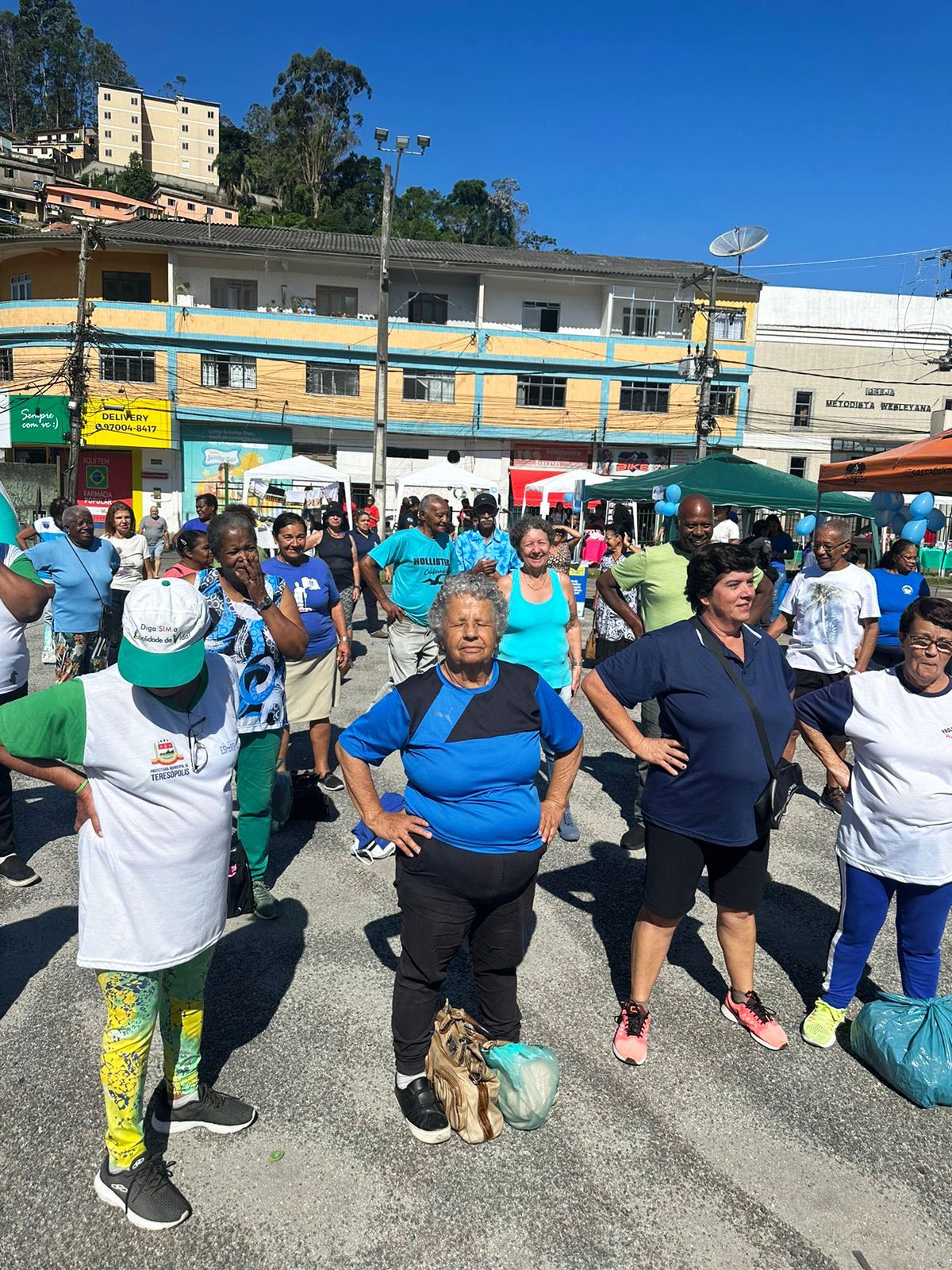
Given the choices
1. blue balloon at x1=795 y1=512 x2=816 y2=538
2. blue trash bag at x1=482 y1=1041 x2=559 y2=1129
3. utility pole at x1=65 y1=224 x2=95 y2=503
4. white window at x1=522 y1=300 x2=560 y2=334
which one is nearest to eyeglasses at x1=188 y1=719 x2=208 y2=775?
blue trash bag at x1=482 y1=1041 x2=559 y2=1129

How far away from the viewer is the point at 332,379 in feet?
108

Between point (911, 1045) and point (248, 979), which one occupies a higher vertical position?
point (911, 1045)

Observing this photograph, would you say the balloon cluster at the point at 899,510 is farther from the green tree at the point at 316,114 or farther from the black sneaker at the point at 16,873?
the green tree at the point at 316,114

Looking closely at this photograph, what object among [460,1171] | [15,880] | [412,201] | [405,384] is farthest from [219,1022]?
[412,201]

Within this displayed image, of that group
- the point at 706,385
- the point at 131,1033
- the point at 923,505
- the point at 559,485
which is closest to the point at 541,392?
the point at 706,385

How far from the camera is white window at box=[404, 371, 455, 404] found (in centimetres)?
3347

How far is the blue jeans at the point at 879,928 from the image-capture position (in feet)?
10.2

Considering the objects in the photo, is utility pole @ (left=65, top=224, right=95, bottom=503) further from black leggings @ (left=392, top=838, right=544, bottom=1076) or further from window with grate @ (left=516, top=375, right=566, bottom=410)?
black leggings @ (left=392, top=838, right=544, bottom=1076)

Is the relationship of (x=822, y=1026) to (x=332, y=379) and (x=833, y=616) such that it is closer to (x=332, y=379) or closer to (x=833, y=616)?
(x=833, y=616)

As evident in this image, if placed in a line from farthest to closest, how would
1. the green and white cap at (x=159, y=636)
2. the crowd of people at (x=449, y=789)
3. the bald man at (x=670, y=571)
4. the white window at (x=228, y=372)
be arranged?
the white window at (x=228, y=372), the bald man at (x=670, y=571), the crowd of people at (x=449, y=789), the green and white cap at (x=159, y=636)

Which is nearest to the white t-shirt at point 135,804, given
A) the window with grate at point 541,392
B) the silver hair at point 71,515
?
the silver hair at point 71,515

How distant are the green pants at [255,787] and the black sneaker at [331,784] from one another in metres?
1.82

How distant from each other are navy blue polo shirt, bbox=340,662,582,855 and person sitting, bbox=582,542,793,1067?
0.56 metres

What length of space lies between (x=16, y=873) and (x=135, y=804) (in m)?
2.76
